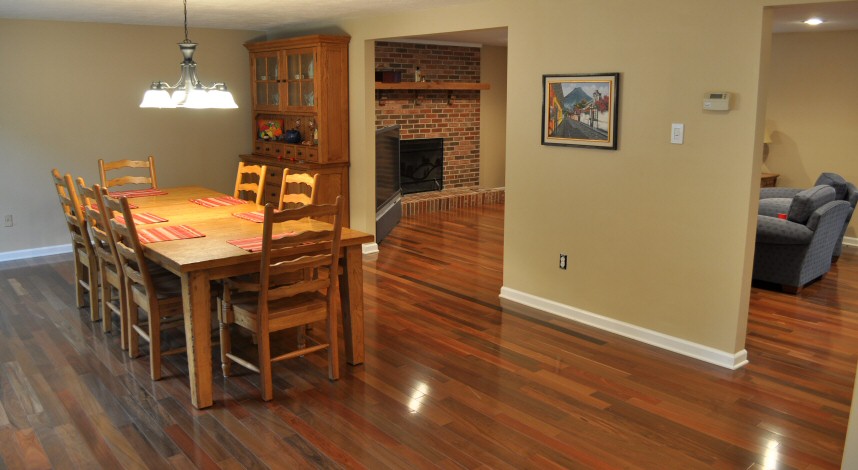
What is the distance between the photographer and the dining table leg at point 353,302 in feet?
12.3

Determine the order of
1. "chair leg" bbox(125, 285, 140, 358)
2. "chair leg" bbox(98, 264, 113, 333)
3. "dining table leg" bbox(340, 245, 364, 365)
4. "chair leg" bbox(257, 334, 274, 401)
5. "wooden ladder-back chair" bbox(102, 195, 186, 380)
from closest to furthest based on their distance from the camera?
"chair leg" bbox(257, 334, 274, 401) < "wooden ladder-back chair" bbox(102, 195, 186, 380) < "dining table leg" bbox(340, 245, 364, 365) < "chair leg" bbox(125, 285, 140, 358) < "chair leg" bbox(98, 264, 113, 333)

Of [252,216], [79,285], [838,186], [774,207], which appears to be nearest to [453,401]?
[252,216]

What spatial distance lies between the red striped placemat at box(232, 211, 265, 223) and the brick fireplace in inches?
172

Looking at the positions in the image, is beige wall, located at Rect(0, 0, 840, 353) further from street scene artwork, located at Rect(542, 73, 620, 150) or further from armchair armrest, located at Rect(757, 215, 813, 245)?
armchair armrest, located at Rect(757, 215, 813, 245)

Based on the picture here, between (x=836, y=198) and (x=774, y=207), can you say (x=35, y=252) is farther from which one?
(x=836, y=198)

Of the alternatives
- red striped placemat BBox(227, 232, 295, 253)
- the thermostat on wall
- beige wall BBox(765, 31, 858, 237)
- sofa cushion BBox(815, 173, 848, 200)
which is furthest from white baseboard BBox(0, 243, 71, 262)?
beige wall BBox(765, 31, 858, 237)

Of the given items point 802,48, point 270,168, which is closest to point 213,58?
point 270,168

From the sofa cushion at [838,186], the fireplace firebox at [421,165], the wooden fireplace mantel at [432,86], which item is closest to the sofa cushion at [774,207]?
the sofa cushion at [838,186]

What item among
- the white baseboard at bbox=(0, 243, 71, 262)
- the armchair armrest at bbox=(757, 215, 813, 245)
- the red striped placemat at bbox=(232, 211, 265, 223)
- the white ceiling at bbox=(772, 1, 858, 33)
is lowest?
the white baseboard at bbox=(0, 243, 71, 262)

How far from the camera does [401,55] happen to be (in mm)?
8617

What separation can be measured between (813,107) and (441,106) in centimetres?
423

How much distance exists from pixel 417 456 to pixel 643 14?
8.80ft

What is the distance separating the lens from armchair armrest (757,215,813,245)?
5.21m

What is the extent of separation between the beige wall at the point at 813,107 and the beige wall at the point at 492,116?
11.3ft
